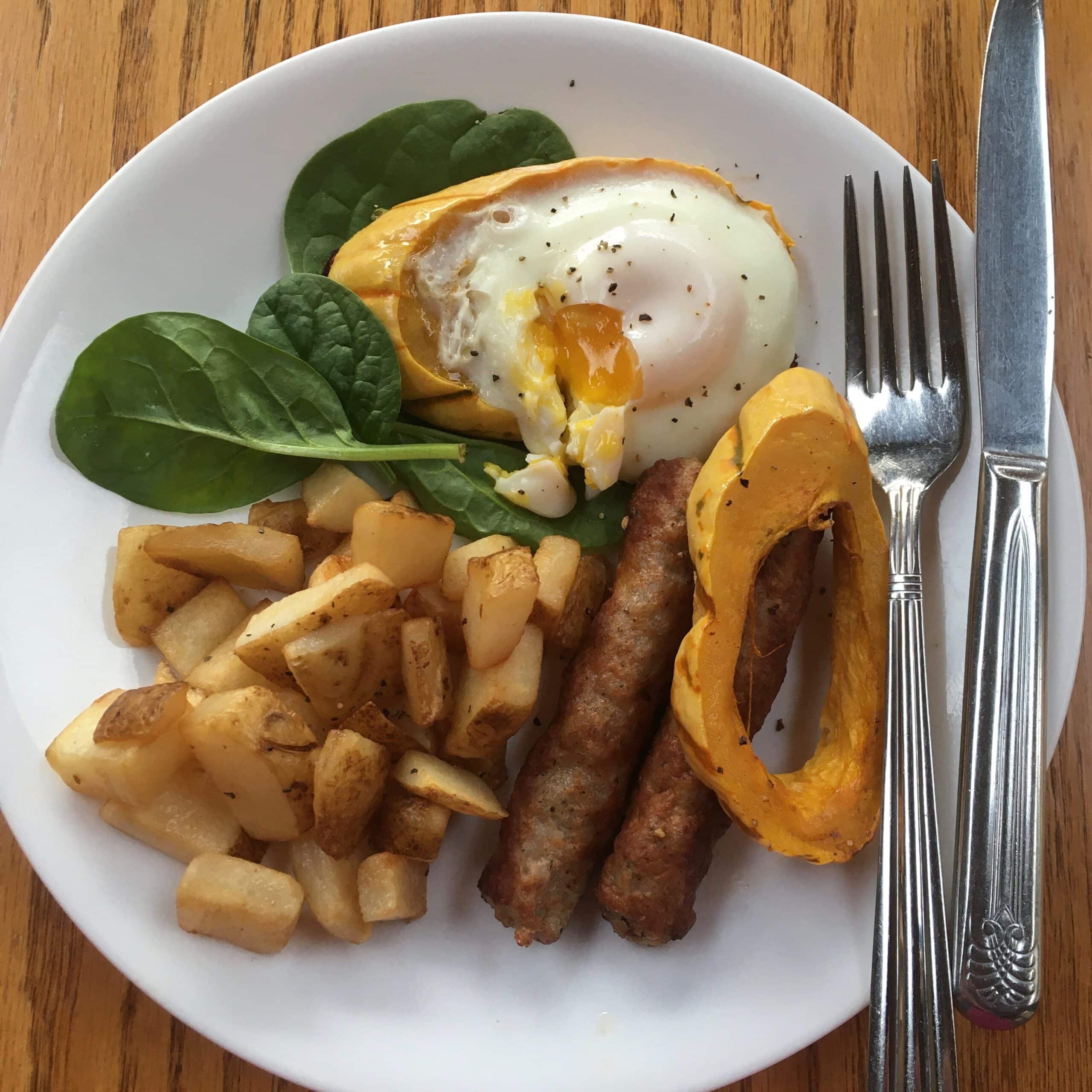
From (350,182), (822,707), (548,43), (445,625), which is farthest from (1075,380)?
(350,182)

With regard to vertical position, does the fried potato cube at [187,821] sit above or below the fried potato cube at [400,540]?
below

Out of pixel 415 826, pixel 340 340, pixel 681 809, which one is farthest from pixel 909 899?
pixel 340 340

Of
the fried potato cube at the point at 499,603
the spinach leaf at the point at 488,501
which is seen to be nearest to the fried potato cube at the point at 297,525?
the spinach leaf at the point at 488,501

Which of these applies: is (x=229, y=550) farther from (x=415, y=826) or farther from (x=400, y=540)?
(x=415, y=826)

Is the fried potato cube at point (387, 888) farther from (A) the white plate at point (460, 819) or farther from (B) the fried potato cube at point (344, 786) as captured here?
(A) the white plate at point (460, 819)

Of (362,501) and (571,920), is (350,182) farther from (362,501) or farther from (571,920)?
(571,920)

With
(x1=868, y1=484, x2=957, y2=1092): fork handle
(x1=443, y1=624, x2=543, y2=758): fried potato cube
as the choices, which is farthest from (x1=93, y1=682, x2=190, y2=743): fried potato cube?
(x1=868, y1=484, x2=957, y2=1092): fork handle
